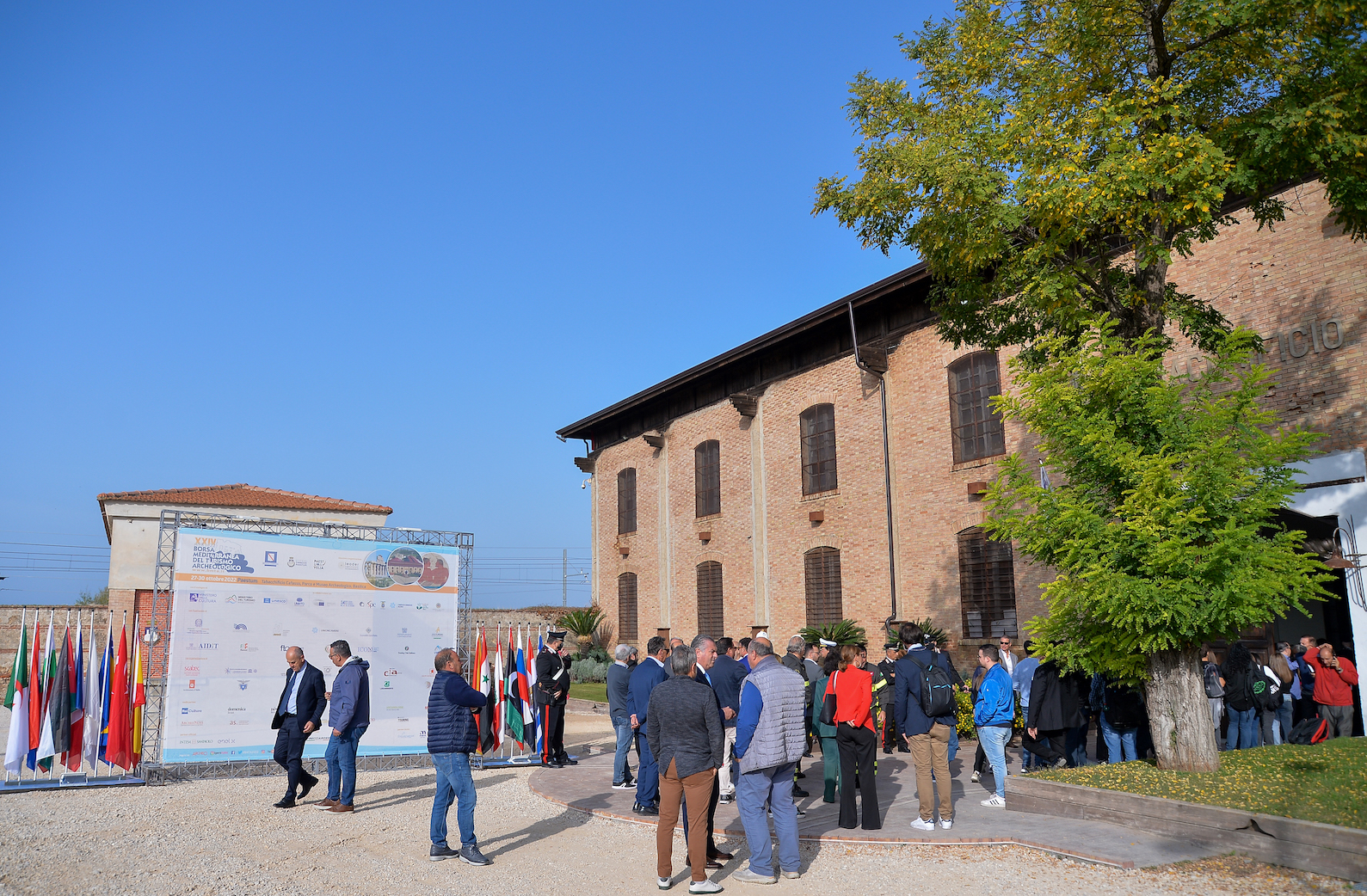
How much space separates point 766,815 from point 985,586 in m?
11.6

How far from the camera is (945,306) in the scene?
41.3 feet

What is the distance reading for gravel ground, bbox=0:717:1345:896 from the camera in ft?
22.0

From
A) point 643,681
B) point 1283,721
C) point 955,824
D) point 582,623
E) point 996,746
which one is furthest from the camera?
point 582,623

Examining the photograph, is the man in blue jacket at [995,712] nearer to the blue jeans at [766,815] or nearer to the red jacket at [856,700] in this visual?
the red jacket at [856,700]

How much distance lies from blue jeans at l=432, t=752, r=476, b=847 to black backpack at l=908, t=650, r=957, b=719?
4088 millimetres

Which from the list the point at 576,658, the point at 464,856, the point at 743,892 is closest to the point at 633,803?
the point at 464,856

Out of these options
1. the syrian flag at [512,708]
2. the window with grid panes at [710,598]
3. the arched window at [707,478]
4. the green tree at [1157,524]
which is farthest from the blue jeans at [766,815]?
the arched window at [707,478]

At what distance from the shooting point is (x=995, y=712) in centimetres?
873

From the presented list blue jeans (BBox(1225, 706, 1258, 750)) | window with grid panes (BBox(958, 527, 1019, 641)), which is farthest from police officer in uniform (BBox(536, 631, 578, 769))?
blue jeans (BBox(1225, 706, 1258, 750))

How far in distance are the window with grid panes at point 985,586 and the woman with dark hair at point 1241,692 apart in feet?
17.1

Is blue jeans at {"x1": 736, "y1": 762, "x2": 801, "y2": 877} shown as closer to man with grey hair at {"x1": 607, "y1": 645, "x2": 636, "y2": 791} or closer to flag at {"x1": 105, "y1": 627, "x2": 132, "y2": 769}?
man with grey hair at {"x1": 607, "y1": 645, "x2": 636, "y2": 791}

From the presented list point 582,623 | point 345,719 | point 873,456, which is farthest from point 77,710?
point 582,623

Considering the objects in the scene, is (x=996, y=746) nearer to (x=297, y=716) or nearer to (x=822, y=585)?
(x=297, y=716)

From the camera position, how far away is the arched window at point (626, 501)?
2953cm
